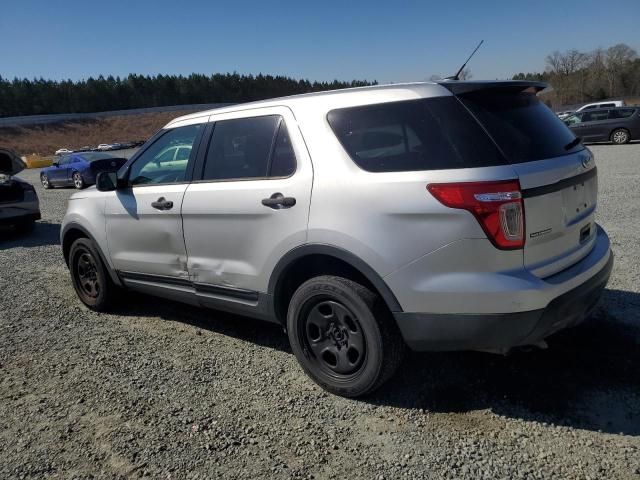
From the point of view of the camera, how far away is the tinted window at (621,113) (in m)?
19.8

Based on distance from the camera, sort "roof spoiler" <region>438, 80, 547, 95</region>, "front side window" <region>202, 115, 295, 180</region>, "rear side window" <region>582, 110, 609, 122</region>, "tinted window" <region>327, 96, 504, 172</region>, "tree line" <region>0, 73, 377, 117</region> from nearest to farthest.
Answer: "tinted window" <region>327, 96, 504, 172</region> < "roof spoiler" <region>438, 80, 547, 95</region> < "front side window" <region>202, 115, 295, 180</region> < "rear side window" <region>582, 110, 609, 122</region> < "tree line" <region>0, 73, 377, 117</region>

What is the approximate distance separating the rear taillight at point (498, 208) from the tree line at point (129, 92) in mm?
78452

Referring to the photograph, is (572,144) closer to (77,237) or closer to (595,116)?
(77,237)

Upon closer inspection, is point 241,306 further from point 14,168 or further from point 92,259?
point 14,168

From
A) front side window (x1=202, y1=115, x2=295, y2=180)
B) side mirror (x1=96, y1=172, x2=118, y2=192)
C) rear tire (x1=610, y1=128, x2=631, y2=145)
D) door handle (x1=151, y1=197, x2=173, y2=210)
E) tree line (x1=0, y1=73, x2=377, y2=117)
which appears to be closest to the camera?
front side window (x1=202, y1=115, x2=295, y2=180)

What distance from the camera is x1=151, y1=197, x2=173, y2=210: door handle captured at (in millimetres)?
3904

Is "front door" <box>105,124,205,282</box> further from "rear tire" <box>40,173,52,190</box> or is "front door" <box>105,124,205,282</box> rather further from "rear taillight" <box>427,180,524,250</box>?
"rear tire" <box>40,173,52,190</box>

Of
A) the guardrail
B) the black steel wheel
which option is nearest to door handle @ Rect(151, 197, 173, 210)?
the black steel wheel

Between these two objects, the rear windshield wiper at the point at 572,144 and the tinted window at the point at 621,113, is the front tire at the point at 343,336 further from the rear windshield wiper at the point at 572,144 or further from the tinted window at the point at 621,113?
the tinted window at the point at 621,113

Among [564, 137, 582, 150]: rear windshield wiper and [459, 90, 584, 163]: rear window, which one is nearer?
[459, 90, 584, 163]: rear window

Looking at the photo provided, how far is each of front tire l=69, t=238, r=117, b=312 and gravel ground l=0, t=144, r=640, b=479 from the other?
1.42 ft

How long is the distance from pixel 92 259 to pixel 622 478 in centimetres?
438

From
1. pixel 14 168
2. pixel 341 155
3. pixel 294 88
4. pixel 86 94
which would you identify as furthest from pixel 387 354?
pixel 294 88

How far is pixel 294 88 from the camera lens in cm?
11531
